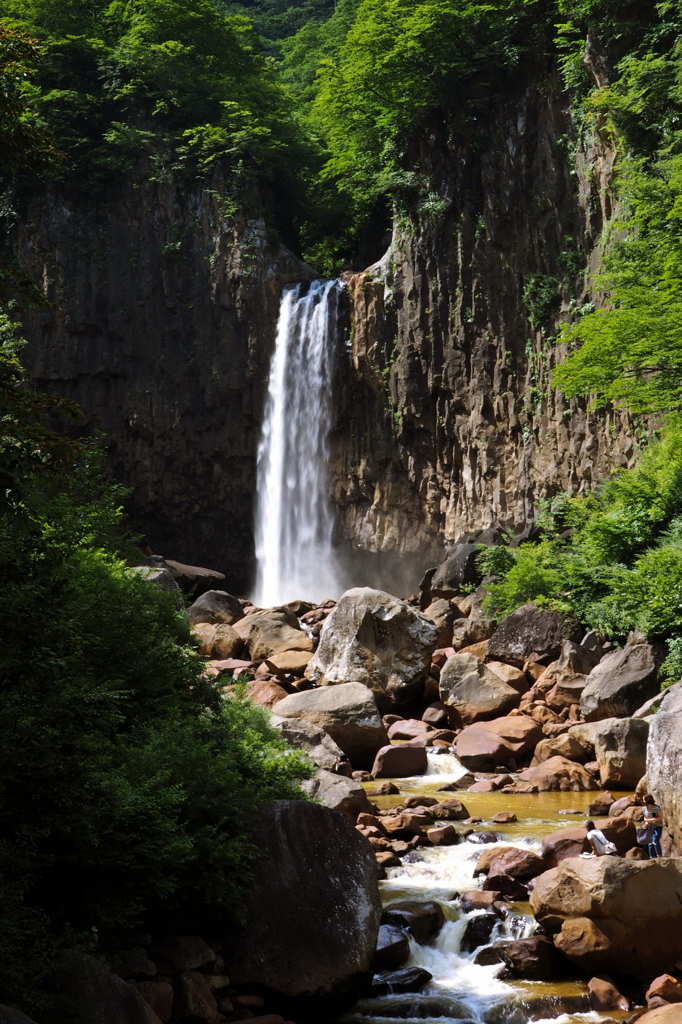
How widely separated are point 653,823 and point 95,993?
5.91 meters

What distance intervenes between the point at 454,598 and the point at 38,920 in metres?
18.2

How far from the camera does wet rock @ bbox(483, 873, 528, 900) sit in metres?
7.28

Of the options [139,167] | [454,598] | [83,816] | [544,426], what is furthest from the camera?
[139,167]

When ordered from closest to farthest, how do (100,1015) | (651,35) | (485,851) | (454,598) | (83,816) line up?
(100,1015), (83,816), (485,851), (651,35), (454,598)

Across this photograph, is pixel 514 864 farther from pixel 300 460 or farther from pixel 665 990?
pixel 300 460

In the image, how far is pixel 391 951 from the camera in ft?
21.3

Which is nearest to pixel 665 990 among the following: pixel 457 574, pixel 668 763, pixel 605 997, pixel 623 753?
pixel 605 997

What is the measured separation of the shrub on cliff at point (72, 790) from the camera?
4752 millimetres

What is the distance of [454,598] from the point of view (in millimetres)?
22391

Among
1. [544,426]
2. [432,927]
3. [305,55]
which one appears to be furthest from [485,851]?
[305,55]

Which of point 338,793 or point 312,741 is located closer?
point 338,793

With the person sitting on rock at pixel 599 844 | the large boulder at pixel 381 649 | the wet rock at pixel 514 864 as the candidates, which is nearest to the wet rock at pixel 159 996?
the wet rock at pixel 514 864

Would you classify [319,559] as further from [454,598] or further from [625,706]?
[625,706]

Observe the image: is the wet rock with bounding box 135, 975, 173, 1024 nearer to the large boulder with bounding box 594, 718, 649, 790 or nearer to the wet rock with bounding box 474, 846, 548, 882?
the wet rock with bounding box 474, 846, 548, 882
